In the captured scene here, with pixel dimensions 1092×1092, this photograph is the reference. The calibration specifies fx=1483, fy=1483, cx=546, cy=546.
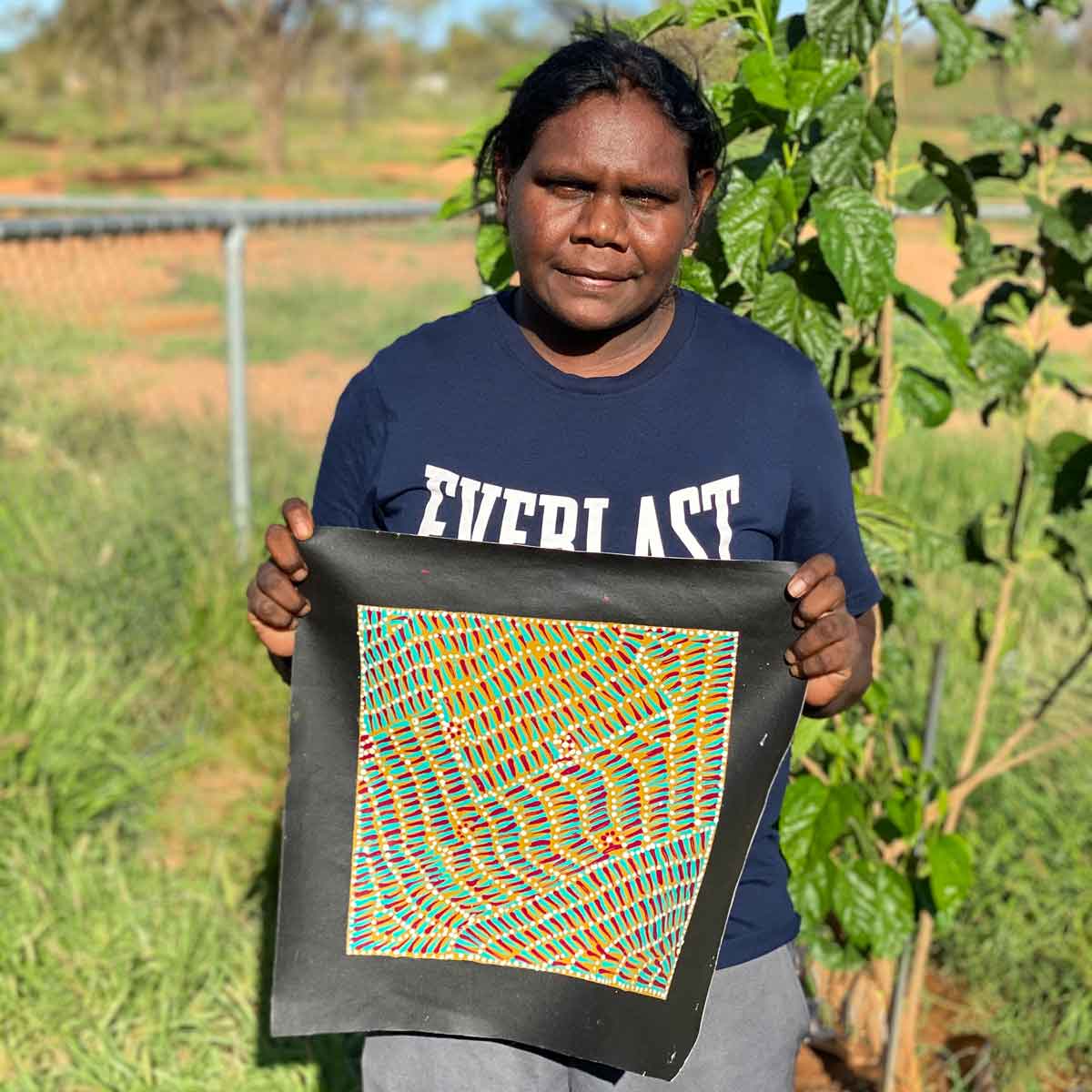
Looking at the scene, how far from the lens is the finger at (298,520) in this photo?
4.86 ft

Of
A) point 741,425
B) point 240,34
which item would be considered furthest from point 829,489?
point 240,34

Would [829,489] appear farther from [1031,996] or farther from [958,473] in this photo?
[958,473]

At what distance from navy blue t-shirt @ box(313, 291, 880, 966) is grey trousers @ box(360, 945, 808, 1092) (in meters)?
0.05

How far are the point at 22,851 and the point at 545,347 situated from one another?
2.23m

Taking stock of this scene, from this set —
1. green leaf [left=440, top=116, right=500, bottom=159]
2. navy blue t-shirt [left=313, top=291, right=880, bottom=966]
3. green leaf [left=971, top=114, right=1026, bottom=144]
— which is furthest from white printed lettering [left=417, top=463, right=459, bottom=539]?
green leaf [left=971, top=114, right=1026, bottom=144]

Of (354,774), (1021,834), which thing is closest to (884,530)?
(354,774)

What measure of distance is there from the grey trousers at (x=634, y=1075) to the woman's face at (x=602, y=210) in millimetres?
740

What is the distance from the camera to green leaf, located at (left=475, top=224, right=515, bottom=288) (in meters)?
2.22

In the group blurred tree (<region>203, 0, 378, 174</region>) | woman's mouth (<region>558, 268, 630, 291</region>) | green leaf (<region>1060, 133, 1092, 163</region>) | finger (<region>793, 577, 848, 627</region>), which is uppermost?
blurred tree (<region>203, 0, 378, 174</region>)

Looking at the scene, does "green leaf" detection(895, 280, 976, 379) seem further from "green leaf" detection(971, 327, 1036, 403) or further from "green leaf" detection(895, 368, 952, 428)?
"green leaf" detection(971, 327, 1036, 403)

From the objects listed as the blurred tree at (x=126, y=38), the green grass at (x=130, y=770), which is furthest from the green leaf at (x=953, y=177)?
the blurred tree at (x=126, y=38)

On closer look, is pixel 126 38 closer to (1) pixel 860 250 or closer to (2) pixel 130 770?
(2) pixel 130 770

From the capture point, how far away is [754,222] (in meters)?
1.99

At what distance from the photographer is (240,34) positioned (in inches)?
1314
